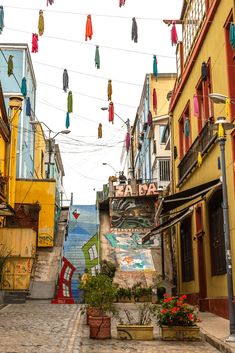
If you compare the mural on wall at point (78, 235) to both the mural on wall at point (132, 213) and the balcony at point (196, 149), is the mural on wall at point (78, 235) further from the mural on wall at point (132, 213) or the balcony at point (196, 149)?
the balcony at point (196, 149)

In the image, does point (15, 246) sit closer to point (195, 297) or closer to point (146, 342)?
point (195, 297)

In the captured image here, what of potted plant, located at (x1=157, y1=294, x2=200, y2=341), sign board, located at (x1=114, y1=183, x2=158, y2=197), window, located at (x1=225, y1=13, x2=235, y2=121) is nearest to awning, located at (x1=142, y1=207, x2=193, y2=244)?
window, located at (x1=225, y1=13, x2=235, y2=121)

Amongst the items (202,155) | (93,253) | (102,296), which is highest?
(202,155)

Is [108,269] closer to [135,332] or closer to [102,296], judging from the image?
[102,296]

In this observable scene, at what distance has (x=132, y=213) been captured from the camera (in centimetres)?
3416

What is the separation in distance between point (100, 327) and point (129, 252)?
58.4ft

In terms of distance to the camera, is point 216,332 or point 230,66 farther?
point 230,66

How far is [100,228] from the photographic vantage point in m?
33.5

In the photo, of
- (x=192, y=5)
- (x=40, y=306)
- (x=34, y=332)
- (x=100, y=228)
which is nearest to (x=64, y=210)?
(x=100, y=228)

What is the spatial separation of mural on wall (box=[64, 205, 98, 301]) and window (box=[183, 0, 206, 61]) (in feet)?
39.0

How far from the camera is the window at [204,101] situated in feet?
56.0

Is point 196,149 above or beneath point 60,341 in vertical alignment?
above

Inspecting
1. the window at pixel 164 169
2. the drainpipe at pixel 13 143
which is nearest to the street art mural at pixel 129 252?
the window at pixel 164 169

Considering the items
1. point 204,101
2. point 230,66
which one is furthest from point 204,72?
point 230,66
